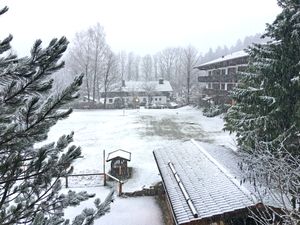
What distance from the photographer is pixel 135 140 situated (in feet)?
91.7

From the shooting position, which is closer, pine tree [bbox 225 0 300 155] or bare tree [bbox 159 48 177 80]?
pine tree [bbox 225 0 300 155]

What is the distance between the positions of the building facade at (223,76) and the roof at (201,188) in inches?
974

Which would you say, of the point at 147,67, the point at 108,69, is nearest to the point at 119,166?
the point at 108,69

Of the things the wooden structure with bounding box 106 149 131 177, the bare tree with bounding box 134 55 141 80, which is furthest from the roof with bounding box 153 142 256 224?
the bare tree with bounding box 134 55 141 80

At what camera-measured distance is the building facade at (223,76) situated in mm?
38250

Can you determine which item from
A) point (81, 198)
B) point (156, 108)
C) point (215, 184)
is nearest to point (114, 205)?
point (215, 184)

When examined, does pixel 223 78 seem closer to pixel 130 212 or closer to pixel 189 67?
pixel 189 67

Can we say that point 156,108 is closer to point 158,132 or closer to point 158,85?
point 158,85

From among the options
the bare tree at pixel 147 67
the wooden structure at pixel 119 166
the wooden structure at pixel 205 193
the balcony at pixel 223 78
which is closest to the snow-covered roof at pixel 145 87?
the balcony at pixel 223 78

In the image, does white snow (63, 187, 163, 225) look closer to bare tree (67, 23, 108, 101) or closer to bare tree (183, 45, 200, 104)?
bare tree (67, 23, 108, 101)

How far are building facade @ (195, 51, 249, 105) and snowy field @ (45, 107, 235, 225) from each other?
4264 millimetres

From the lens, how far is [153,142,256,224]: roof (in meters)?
9.02

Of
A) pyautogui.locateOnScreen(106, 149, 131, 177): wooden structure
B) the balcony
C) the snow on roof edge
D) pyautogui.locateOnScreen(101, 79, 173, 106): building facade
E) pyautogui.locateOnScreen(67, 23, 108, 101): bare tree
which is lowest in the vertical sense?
pyautogui.locateOnScreen(106, 149, 131, 177): wooden structure

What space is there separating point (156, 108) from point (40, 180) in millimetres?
50940
